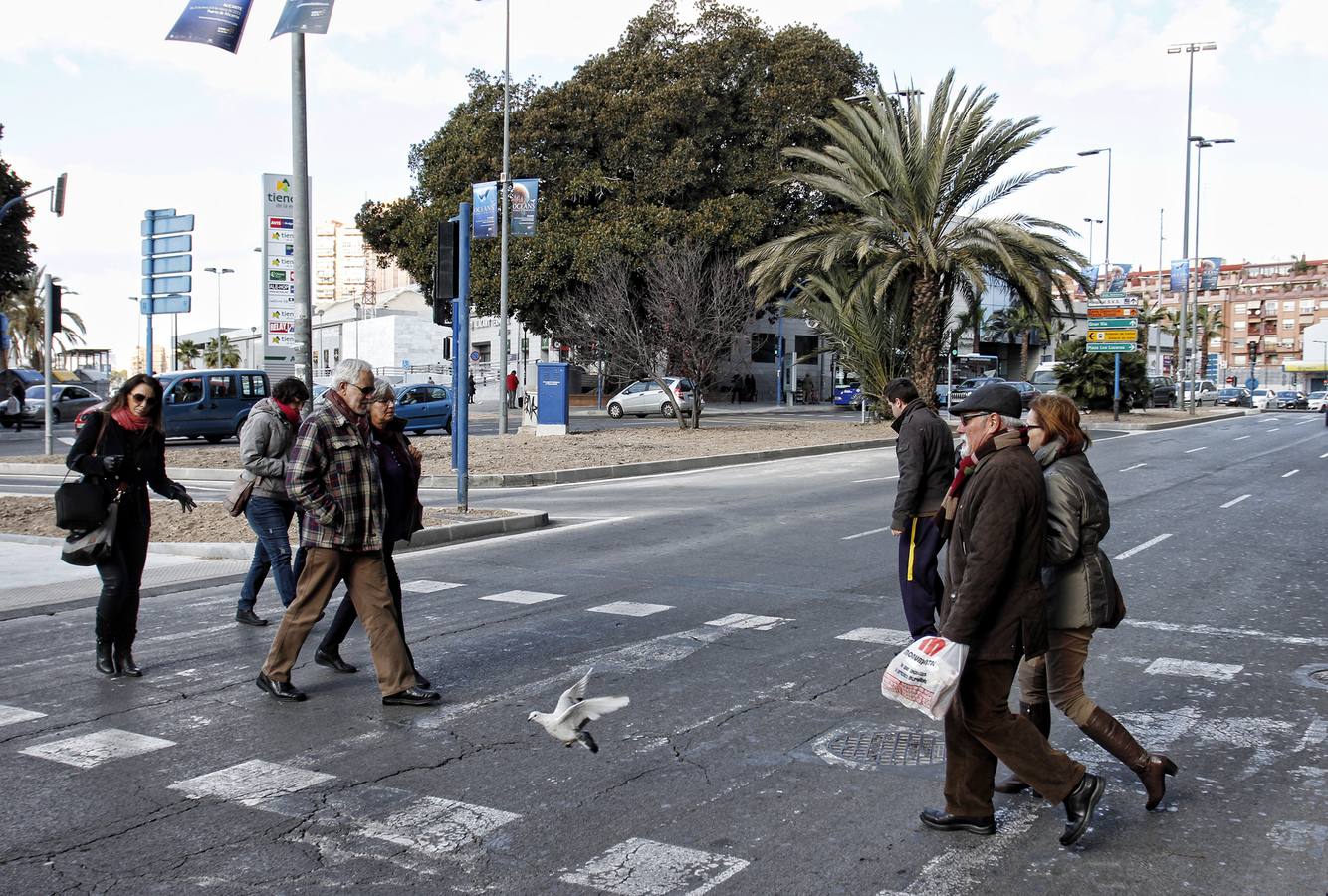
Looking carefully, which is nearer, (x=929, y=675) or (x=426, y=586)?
(x=929, y=675)

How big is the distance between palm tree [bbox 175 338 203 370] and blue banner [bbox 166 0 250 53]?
335 feet

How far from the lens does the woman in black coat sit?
660 cm

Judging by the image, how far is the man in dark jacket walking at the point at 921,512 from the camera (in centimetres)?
692

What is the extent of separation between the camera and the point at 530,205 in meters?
29.0

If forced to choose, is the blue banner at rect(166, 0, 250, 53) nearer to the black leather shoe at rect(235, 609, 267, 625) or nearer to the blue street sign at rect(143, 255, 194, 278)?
the black leather shoe at rect(235, 609, 267, 625)

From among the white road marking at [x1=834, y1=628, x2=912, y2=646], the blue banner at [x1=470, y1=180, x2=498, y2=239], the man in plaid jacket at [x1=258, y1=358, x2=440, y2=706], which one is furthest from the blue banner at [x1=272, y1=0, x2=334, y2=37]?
the blue banner at [x1=470, y1=180, x2=498, y2=239]

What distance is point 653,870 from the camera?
13.0ft

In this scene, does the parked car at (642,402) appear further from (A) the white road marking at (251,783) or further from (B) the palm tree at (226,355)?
(B) the palm tree at (226,355)

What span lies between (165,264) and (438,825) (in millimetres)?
17956

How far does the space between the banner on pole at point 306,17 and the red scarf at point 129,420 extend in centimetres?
726

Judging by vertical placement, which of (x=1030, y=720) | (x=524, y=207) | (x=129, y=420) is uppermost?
(x=524, y=207)

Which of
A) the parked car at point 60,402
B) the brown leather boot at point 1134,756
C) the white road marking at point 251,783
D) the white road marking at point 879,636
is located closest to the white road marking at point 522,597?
the white road marking at point 879,636

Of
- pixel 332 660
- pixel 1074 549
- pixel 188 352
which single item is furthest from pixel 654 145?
pixel 188 352

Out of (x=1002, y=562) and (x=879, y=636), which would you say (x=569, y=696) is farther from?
→ (x=879, y=636)
